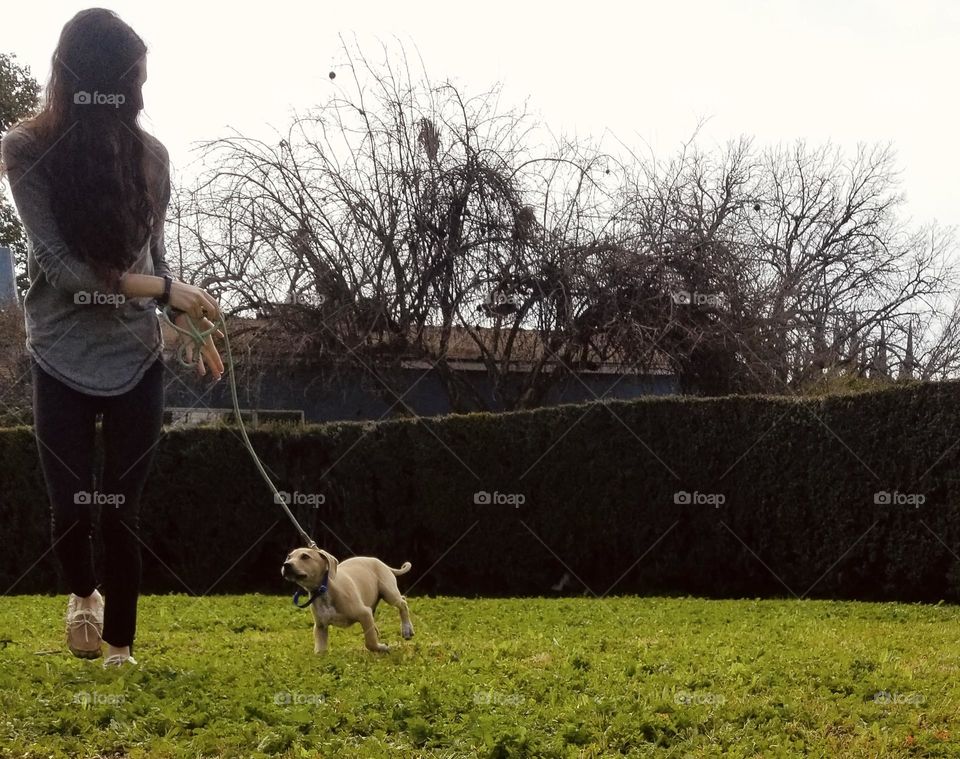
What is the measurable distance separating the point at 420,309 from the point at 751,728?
12.1 meters

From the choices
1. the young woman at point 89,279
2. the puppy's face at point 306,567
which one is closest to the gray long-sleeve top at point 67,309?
the young woman at point 89,279

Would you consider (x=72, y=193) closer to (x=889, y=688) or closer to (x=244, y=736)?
(x=244, y=736)

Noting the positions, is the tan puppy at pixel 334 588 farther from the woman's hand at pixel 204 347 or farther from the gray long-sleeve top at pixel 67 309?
the gray long-sleeve top at pixel 67 309

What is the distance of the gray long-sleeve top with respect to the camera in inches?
161

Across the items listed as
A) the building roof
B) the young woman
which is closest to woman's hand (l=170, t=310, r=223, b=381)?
the young woman

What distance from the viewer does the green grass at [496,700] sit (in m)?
3.90

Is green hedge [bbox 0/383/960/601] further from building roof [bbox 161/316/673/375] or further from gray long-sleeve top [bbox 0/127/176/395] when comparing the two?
gray long-sleeve top [bbox 0/127/176/395]

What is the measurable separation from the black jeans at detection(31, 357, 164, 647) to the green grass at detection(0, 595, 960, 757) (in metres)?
0.39

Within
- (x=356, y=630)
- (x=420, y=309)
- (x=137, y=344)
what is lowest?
(x=356, y=630)

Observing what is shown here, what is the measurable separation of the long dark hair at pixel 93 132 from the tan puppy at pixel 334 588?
72.9 inches

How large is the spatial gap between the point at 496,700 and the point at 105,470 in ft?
5.84

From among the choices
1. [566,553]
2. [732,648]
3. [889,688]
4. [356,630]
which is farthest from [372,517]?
[889,688]

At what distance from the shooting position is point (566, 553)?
507 inches

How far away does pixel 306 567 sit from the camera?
547 centimetres
